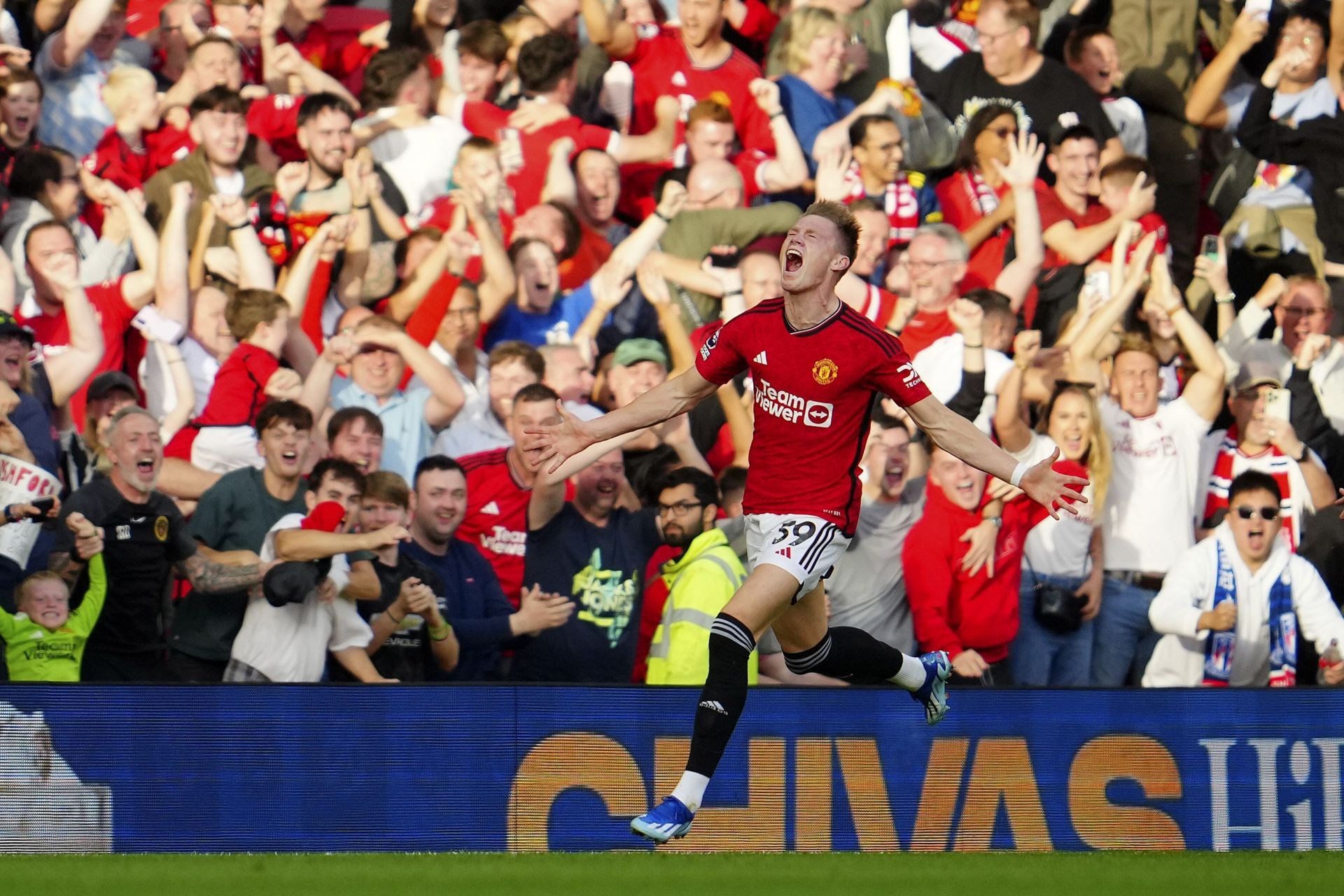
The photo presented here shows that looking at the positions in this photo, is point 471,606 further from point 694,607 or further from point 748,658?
point 748,658

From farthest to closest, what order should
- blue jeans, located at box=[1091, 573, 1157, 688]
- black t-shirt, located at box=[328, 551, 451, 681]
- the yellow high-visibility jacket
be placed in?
blue jeans, located at box=[1091, 573, 1157, 688], black t-shirt, located at box=[328, 551, 451, 681], the yellow high-visibility jacket

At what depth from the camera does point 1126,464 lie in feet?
30.3

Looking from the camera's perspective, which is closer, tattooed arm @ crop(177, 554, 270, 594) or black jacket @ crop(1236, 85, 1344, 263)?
tattooed arm @ crop(177, 554, 270, 594)

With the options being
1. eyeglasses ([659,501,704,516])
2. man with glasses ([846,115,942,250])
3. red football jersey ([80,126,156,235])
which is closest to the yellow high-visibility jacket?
eyeglasses ([659,501,704,516])

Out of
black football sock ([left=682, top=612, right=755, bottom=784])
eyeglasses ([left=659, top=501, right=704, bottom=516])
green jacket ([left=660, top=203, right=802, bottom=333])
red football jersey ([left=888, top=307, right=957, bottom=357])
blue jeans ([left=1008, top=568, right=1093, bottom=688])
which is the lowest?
blue jeans ([left=1008, top=568, right=1093, bottom=688])

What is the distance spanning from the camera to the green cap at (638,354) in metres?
9.09

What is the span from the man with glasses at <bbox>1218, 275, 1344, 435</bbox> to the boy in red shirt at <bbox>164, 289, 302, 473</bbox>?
5.62 metres

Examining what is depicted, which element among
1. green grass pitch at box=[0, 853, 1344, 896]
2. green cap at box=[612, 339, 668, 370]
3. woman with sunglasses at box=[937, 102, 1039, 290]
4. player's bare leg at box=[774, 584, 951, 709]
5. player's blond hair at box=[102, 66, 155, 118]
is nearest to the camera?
player's bare leg at box=[774, 584, 951, 709]

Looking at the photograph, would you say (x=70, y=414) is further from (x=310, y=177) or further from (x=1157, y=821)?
(x=1157, y=821)

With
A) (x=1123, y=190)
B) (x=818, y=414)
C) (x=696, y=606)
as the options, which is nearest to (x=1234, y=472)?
(x=1123, y=190)

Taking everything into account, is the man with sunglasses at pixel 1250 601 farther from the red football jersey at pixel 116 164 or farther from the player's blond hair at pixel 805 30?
the red football jersey at pixel 116 164

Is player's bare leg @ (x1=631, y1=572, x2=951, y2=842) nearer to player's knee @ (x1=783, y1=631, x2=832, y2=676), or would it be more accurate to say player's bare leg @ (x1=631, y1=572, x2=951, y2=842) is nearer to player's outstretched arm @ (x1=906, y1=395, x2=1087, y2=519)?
player's knee @ (x1=783, y1=631, x2=832, y2=676)

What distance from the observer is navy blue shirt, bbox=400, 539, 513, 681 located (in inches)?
325

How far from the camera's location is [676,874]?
21.7 ft
